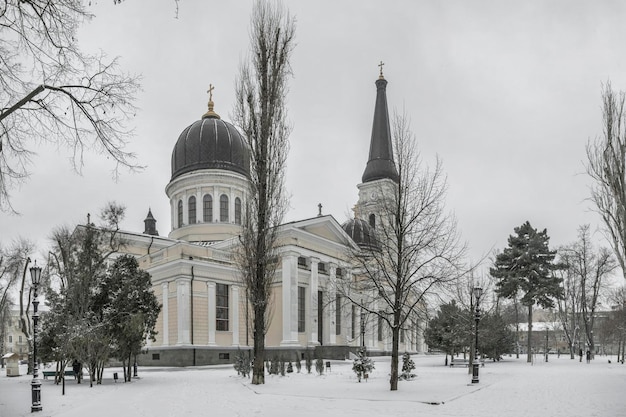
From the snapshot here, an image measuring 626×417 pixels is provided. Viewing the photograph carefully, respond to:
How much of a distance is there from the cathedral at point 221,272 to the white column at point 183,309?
2.7 inches

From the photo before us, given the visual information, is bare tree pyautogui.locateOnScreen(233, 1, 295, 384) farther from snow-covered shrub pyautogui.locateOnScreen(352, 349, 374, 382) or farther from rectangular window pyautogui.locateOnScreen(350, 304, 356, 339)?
rectangular window pyautogui.locateOnScreen(350, 304, 356, 339)

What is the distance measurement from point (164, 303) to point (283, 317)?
8.85 m

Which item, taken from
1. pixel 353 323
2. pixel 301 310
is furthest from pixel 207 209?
pixel 353 323

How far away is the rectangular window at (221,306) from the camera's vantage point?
1551 inches

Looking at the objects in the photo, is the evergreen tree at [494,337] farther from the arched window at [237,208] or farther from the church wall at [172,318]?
the arched window at [237,208]

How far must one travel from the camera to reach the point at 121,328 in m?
22.8

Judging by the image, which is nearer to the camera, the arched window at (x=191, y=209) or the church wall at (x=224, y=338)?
the church wall at (x=224, y=338)

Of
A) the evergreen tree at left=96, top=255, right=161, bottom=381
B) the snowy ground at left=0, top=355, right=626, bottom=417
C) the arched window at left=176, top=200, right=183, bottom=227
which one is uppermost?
the arched window at left=176, top=200, right=183, bottom=227

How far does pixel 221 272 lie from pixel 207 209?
8.13 metres

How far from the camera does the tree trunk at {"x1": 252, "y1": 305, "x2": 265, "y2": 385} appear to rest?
20.7 m

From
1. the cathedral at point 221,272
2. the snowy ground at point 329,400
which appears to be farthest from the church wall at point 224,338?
the snowy ground at point 329,400

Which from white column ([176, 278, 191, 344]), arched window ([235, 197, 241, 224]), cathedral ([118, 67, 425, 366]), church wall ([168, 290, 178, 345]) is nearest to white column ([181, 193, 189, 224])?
cathedral ([118, 67, 425, 366])

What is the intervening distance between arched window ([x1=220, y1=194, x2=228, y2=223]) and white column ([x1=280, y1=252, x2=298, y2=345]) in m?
8.34

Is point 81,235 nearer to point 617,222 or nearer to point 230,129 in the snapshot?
point 617,222
